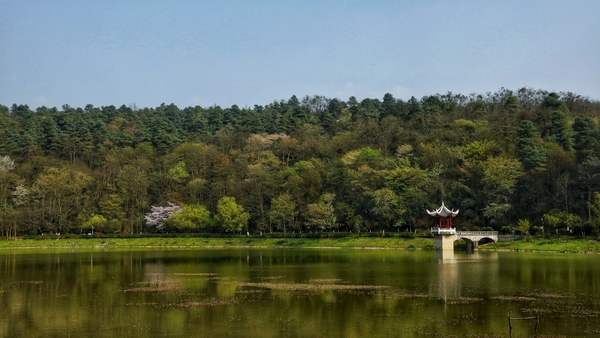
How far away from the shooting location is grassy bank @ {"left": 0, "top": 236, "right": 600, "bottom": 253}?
209 ft

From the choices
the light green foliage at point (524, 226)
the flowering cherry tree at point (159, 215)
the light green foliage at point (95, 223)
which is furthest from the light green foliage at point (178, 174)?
the light green foliage at point (524, 226)

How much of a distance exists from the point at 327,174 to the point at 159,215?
88.6ft

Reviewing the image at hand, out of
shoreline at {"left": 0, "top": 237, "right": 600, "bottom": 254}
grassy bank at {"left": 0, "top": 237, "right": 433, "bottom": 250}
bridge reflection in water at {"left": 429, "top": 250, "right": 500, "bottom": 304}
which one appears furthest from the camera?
grassy bank at {"left": 0, "top": 237, "right": 433, "bottom": 250}

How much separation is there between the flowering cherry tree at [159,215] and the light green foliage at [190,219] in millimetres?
2073

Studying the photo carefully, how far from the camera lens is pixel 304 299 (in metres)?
31.9

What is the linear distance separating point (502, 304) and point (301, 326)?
10.9m

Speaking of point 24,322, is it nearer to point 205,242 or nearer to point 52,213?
point 205,242

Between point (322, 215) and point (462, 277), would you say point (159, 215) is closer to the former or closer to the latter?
point (322, 215)

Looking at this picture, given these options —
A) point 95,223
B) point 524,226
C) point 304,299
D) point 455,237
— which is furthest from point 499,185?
point 95,223

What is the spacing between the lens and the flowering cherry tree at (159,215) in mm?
93812

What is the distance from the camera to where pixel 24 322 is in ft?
85.8

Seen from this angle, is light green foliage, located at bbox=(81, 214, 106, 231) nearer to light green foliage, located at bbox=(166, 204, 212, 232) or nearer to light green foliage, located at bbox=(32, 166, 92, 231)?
light green foliage, located at bbox=(32, 166, 92, 231)

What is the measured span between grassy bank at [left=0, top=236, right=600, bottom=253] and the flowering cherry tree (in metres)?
6.09

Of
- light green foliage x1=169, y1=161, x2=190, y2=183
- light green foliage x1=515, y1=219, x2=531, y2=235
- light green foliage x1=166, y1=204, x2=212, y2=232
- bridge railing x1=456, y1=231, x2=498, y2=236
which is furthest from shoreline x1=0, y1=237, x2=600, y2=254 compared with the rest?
light green foliage x1=169, y1=161, x2=190, y2=183
